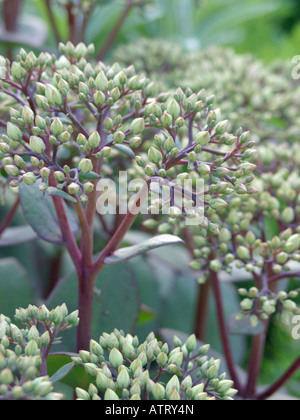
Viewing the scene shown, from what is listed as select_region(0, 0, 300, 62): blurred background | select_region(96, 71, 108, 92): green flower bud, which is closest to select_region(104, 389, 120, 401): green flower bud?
select_region(96, 71, 108, 92): green flower bud

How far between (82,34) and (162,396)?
1.01 metres

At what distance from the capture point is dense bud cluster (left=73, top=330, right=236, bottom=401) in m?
0.51

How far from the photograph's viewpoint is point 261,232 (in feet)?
2.64

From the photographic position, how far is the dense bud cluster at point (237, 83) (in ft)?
3.56

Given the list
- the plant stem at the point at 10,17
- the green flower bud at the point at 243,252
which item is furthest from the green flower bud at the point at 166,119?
the plant stem at the point at 10,17

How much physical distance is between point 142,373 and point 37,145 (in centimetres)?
26

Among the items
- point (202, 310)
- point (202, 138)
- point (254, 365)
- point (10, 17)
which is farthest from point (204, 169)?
point (10, 17)

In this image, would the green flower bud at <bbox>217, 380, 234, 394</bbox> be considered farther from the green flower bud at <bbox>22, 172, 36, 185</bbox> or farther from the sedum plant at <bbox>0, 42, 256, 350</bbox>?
the green flower bud at <bbox>22, 172, 36, 185</bbox>

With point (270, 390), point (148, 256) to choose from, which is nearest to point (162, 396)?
point (270, 390)

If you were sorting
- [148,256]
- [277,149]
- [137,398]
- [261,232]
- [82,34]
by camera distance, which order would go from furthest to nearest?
[82,34]
[148,256]
[277,149]
[261,232]
[137,398]

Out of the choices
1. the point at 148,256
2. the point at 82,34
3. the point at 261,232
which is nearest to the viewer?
the point at 261,232

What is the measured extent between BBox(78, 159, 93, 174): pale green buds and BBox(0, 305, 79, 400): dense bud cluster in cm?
15

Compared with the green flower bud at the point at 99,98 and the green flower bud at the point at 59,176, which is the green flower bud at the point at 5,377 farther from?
the green flower bud at the point at 99,98
